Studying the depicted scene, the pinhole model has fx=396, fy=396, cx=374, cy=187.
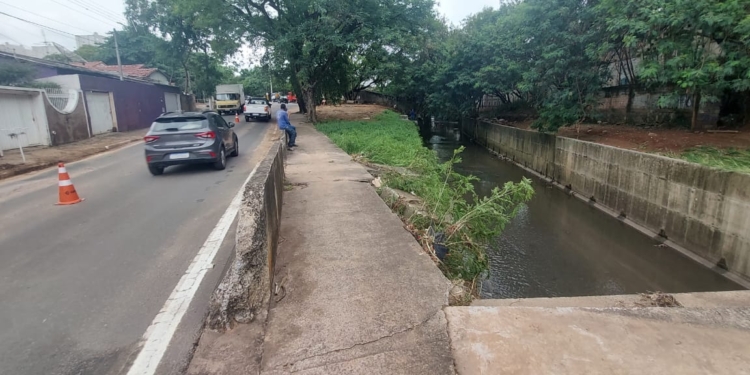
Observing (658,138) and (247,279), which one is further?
(658,138)

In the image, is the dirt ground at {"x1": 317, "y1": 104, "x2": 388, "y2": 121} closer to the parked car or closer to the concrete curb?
the parked car

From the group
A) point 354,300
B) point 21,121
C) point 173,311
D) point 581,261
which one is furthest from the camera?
point 21,121

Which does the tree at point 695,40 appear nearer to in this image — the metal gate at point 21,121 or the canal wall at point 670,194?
the canal wall at point 670,194

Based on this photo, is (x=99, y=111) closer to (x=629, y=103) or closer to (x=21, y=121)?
(x=21, y=121)

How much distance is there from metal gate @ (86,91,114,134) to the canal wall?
21.3 meters

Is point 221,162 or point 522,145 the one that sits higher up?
point 221,162

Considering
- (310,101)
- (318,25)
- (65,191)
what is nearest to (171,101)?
(310,101)

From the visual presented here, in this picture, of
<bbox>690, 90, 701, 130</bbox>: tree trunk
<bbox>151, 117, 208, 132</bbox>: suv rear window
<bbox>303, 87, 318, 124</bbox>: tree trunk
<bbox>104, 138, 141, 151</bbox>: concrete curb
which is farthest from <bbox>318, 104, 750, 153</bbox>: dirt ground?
<bbox>104, 138, 141, 151</bbox>: concrete curb

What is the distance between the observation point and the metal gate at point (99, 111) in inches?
757

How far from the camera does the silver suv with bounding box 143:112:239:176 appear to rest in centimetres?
959

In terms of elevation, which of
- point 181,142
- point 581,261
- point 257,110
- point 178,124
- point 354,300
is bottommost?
point 581,261

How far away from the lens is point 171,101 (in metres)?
31.8

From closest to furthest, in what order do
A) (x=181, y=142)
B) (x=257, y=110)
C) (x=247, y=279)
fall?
(x=247, y=279), (x=181, y=142), (x=257, y=110)

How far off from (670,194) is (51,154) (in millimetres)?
18799
